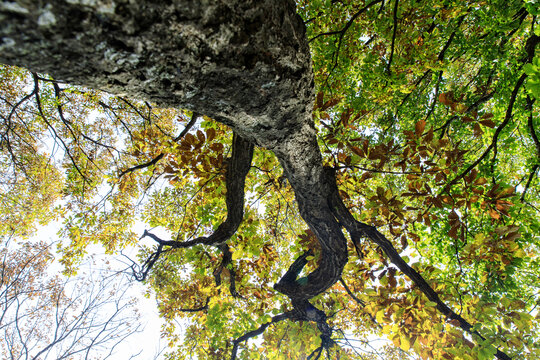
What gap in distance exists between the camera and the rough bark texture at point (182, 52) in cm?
61

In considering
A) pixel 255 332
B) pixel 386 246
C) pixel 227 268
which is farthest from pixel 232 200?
pixel 255 332

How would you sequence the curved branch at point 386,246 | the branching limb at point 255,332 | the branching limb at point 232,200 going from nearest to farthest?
the curved branch at point 386,246 < the branching limb at point 232,200 < the branching limb at point 255,332

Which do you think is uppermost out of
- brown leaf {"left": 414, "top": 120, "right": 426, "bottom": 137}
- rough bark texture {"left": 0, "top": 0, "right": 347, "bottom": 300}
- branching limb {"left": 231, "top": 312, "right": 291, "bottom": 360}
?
brown leaf {"left": 414, "top": 120, "right": 426, "bottom": 137}

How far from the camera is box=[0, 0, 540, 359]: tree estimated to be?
2.62 feet

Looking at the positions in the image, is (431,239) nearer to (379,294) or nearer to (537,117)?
(379,294)

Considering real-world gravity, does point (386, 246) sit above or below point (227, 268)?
below

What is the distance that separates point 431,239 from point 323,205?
1814mm

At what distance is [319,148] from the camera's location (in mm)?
2551

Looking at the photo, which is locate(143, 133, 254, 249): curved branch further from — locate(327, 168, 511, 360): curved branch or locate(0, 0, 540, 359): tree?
locate(327, 168, 511, 360): curved branch

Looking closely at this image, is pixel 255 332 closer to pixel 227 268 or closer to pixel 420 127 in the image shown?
pixel 227 268

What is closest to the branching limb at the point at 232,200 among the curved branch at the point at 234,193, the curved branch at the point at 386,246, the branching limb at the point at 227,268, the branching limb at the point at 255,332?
the curved branch at the point at 234,193

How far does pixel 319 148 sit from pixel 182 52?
Answer: 1.94 meters

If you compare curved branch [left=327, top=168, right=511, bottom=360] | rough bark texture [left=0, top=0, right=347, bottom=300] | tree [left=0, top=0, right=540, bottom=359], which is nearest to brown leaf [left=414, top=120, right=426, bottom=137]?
tree [left=0, top=0, right=540, bottom=359]

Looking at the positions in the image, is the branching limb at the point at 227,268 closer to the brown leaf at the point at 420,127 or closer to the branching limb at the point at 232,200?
the branching limb at the point at 232,200
